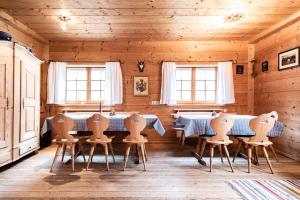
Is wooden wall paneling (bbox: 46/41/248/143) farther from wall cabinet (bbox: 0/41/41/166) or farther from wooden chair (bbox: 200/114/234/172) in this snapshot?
wooden chair (bbox: 200/114/234/172)

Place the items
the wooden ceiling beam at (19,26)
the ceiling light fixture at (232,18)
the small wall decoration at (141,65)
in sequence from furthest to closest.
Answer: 1. the small wall decoration at (141,65)
2. the ceiling light fixture at (232,18)
3. the wooden ceiling beam at (19,26)

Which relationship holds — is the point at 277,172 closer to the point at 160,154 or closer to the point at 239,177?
the point at 239,177

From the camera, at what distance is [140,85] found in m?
5.57

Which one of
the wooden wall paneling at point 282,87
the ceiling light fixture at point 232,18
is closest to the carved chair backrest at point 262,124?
the wooden wall paneling at point 282,87

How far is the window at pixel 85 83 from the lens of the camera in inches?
222

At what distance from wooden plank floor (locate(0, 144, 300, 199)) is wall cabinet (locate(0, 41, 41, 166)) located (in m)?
0.31

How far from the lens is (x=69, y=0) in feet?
11.2

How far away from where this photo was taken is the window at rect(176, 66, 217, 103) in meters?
5.68

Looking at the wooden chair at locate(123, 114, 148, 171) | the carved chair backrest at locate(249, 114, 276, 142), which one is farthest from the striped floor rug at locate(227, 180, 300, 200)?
the wooden chair at locate(123, 114, 148, 171)

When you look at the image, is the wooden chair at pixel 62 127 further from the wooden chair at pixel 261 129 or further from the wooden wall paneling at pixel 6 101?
the wooden chair at pixel 261 129

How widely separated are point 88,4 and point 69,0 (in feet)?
0.96

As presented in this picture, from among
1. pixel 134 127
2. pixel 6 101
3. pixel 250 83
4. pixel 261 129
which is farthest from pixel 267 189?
pixel 6 101

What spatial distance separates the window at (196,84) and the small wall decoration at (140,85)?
0.81 m

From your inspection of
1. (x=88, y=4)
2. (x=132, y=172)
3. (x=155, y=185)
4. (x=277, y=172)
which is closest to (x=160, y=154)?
(x=132, y=172)
